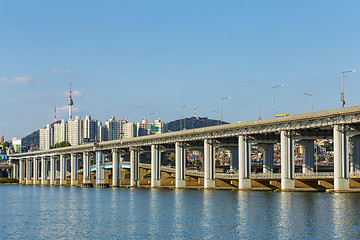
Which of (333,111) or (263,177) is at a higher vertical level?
(333,111)

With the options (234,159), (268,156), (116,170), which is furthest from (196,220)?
(116,170)

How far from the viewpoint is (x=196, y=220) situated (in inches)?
2781

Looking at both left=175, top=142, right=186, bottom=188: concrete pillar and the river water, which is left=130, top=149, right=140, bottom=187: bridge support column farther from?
the river water

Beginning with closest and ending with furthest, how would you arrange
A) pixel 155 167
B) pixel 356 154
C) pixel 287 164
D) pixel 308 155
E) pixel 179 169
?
pixel 287 164
pixel 356 154
pixel 308 155
pixel 179 169
pixel 155 167

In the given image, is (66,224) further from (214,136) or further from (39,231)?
(214,136)

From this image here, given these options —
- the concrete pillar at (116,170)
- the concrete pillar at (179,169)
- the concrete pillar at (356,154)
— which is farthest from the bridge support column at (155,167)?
the concrete pillar at (356,154)

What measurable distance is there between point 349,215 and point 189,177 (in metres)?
104

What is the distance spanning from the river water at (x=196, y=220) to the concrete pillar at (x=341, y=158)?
5029 millimetres

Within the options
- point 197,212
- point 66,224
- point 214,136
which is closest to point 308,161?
point 214,136

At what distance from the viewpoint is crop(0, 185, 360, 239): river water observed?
191 feet

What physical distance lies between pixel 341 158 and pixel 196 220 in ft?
138

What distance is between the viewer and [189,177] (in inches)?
6718

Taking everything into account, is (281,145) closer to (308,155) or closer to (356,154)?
(356,154)

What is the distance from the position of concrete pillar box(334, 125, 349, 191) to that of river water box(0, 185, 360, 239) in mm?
5029
